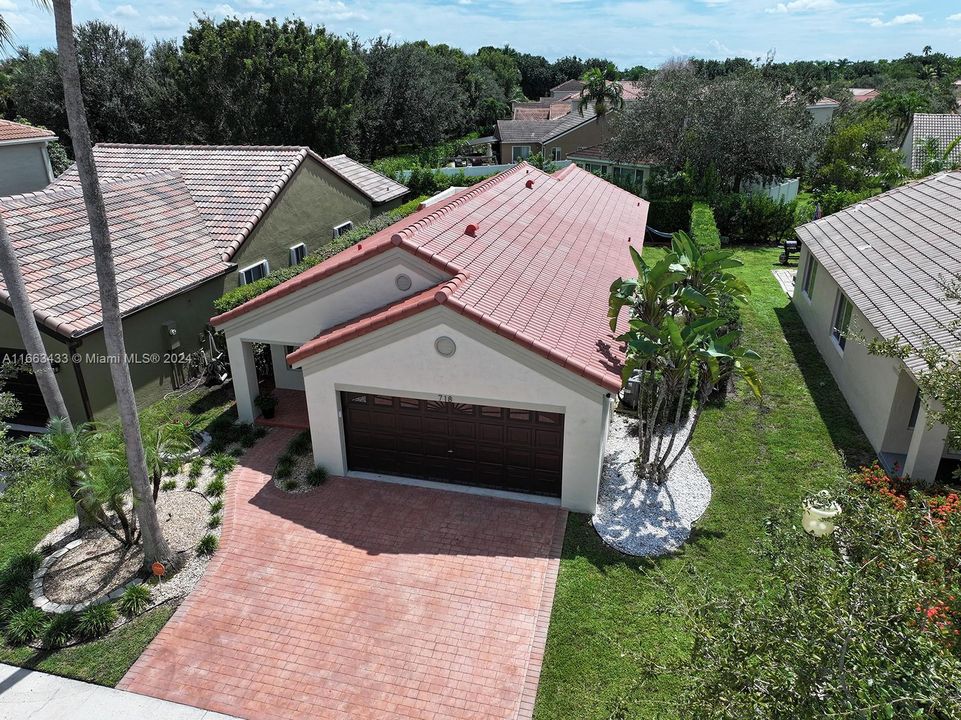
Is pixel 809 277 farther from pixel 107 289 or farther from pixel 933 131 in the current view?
pixel 933 131

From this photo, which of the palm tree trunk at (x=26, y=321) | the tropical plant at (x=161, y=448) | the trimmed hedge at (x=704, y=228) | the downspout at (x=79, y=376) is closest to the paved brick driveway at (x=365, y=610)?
the tropical plant at (x=161, y=448)

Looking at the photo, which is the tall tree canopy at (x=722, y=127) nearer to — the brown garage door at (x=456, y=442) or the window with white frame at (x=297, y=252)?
the window with white frame at (x=297, y=252)

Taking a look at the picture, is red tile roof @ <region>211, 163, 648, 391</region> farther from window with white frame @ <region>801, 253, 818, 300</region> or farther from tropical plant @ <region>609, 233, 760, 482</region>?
window with white frame @ <region>801, 253, 818, 300</region>

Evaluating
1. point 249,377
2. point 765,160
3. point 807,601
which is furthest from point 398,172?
point 807,601

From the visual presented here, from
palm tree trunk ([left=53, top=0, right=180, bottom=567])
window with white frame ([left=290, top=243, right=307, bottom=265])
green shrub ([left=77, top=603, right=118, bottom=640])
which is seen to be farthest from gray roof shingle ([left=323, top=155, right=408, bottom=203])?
green shrub ([left=77, top=603, right=118, bottom=640])

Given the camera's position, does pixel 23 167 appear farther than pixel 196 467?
Yes

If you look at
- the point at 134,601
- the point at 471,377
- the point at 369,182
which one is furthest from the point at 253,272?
the point at 134,601
